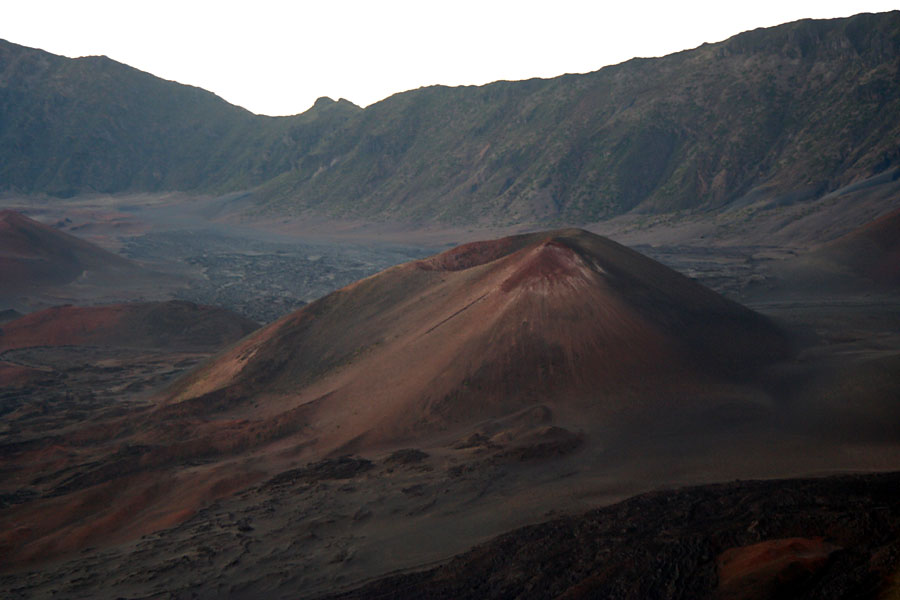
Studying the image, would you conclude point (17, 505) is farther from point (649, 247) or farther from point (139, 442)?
point (649, 247)

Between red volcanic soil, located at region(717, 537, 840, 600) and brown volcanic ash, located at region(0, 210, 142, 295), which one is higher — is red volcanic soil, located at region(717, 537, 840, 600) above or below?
below

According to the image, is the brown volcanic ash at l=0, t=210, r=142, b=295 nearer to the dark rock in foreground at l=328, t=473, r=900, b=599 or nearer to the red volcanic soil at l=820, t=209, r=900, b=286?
the dark rock in foreground at l=328, t=473, r=900, b=599

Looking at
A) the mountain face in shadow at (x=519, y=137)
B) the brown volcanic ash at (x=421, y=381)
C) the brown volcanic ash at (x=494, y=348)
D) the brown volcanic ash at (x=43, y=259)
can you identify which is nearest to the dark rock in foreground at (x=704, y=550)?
the brown volcanic ash at (x=421, y=381)

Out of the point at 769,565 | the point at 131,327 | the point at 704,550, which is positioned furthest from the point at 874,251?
the point at 131,327

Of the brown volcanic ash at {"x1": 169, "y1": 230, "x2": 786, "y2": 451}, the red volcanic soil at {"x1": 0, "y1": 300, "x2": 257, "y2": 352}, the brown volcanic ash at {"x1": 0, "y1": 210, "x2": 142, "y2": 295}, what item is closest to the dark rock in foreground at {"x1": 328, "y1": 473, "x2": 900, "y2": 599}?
the brown volcanic ash at {"x1": 169, "y1": 230, "x2": 786, "y2": 451}

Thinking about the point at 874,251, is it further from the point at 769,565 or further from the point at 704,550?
the point at 769,565

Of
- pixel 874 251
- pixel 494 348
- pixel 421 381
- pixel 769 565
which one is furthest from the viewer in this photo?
pixel 874 251
